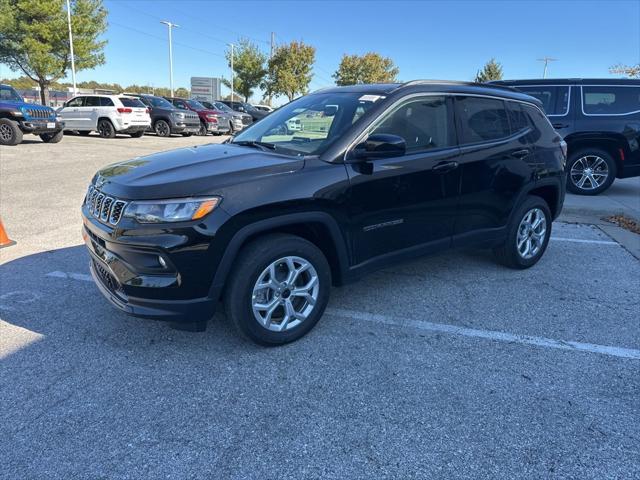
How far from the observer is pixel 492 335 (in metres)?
3.39

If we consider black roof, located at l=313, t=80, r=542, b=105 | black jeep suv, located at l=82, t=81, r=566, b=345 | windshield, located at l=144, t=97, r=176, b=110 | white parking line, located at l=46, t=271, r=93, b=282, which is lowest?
white parking line, located at l=46, t=271, r=93, b=282

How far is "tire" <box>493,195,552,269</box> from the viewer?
4480 mm

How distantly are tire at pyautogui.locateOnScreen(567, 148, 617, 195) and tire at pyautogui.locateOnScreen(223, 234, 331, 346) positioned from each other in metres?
7.42

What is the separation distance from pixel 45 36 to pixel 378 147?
32.4 m

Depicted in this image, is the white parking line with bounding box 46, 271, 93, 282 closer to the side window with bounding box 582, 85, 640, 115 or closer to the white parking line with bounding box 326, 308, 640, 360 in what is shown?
the white parking line with bounding box 326, 308, 640, 360

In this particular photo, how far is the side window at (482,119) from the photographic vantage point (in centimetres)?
394

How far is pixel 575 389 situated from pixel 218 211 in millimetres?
2364

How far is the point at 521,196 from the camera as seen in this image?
445 centimetres

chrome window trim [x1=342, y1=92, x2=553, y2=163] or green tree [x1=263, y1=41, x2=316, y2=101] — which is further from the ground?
green tree [x1=263, y1=41, x2=316, y2=101]

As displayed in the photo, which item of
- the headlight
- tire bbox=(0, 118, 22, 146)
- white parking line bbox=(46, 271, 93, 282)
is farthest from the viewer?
tire bbox=(0, 118, 22, 146)

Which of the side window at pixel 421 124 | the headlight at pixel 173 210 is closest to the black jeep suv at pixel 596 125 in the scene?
the side window at pixel 421 124

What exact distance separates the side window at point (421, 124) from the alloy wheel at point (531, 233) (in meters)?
1.42

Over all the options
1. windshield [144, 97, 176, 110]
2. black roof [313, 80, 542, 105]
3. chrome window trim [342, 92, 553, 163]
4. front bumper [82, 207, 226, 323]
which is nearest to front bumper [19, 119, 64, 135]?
windshield [144, 97, 176, 110]

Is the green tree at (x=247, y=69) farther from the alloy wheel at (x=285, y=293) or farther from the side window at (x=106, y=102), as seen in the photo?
the alloy wheel at (x=285, y=293)
